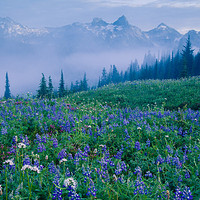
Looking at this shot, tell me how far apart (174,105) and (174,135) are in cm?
801

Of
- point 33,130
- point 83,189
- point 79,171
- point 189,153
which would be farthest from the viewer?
point 33,130

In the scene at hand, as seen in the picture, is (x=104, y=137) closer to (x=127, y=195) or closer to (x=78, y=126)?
(x=78, y=126)

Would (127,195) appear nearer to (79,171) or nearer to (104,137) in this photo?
(79,171)

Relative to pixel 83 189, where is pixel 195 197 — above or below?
below

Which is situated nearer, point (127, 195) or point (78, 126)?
point (127, 195)

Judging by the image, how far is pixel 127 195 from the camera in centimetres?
351

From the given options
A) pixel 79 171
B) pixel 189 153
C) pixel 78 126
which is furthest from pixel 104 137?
pixel 189 153

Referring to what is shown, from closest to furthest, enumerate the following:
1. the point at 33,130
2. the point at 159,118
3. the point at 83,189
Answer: the point at 83,189 < the point at 33,130 < the point at 159,118

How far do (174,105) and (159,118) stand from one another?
6.17m

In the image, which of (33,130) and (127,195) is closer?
(127,195)

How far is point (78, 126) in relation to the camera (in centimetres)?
719

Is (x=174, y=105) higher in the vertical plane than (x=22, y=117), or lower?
lower

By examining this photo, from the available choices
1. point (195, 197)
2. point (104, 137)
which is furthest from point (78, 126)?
point (195, 197)

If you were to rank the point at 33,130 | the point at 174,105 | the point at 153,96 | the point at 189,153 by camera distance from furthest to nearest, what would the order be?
the point at 153,96 < the point at 174,105 < the point at 33,130 < the point at 189,153
